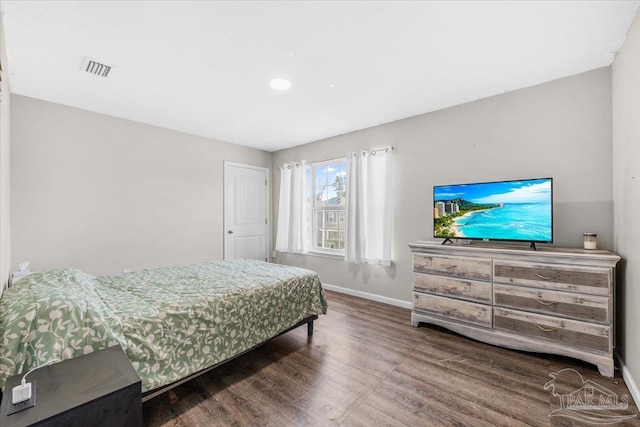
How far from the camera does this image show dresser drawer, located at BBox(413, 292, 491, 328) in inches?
101

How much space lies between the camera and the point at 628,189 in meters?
1.98

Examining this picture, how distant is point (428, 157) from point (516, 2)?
73.4 inches

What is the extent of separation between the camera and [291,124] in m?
3.83

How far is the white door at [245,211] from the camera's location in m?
4.70

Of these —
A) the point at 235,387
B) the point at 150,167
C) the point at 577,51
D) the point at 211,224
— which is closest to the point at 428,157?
the point at 577,51

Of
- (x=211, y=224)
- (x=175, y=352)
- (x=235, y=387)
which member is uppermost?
(x=211, y=224)

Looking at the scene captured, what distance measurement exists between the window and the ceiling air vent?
2.96 metres

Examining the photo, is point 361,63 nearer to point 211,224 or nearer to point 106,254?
point 211,224

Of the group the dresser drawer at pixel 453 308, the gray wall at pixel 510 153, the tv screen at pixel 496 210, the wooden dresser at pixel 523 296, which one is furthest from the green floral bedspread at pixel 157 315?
the tv screen at pixel 496 210

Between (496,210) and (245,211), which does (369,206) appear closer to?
(496,210)

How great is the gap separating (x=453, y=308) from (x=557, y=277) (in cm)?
89

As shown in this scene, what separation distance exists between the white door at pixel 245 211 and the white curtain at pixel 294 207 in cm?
45
